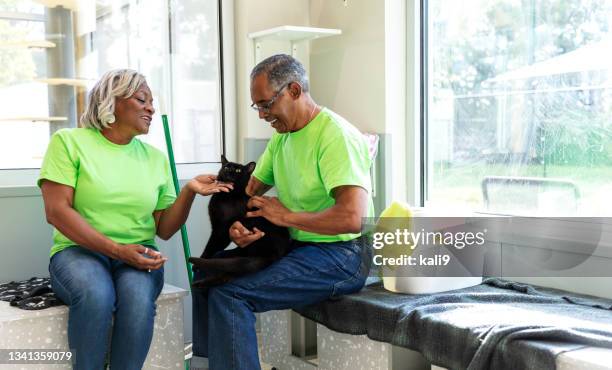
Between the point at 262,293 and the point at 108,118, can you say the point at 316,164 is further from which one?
the point at 108,118

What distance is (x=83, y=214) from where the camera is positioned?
227 cm

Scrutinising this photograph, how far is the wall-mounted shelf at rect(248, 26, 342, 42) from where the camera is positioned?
112 inches

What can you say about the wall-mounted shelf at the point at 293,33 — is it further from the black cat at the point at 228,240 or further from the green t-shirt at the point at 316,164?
the black cat at the point at 228,240

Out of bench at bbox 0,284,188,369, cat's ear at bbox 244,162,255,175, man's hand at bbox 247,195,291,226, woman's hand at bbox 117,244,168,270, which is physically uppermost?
cat's ear at bbox 244,162,255,175

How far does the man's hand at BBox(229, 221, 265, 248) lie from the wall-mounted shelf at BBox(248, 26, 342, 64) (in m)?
0.95

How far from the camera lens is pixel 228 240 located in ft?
7.75

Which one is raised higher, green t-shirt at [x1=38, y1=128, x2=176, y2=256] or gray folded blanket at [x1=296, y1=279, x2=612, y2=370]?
green t-shirt at [x1=38, y1=128, x2=176, y2=256]

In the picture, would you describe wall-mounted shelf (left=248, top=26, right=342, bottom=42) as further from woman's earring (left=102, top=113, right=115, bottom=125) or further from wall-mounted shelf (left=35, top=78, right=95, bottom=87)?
woman's earring (left=102, top=113, right=115, bottom=125)

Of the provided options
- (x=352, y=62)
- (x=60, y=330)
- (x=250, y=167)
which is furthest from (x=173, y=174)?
(x=352, y=62)

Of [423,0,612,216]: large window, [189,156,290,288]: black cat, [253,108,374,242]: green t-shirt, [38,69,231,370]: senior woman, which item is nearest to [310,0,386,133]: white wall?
[423,0,612,216]: large window

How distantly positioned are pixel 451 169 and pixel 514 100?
1.36ft

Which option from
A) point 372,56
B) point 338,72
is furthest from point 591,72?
point 338,72

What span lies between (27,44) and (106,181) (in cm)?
77

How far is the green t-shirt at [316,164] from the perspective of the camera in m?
2.16
